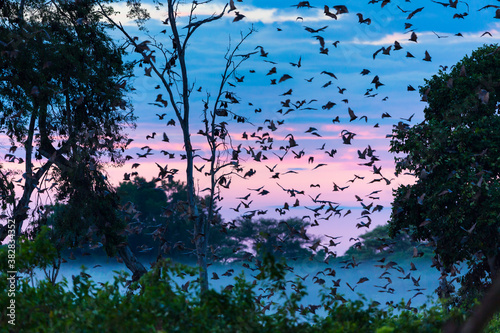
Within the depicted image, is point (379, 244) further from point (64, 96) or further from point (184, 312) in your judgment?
point (184, 312)

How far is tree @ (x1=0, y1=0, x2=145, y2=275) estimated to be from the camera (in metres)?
21.7

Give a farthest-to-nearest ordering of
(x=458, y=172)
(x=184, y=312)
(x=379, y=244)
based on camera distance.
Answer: (x=379, y=244) < (x=458, y=172) < (x=184, y=312)

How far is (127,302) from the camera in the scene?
7.31 meters

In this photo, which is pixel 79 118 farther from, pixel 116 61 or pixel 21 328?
pixel 21 328

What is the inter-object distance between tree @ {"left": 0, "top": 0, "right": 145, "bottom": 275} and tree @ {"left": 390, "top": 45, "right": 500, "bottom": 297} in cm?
1259

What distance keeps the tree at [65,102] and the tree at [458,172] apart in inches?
496

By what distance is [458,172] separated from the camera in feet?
71.2

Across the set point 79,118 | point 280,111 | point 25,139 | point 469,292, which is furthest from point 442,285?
point 25,139

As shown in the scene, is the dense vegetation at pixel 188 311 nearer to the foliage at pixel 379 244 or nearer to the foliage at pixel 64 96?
the foliage at pixel 64 96

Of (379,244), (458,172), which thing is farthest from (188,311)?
(379,244)

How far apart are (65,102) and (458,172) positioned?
54.8 feet

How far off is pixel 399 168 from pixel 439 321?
1724 centimetres

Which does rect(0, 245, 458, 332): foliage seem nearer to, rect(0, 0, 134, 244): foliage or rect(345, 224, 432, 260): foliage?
rect(0, 0, 134, 244): foliage

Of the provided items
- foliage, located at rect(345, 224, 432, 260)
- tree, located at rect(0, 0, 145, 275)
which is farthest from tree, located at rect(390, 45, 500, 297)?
foliage, located at rect(345, 224, 432, 260)
